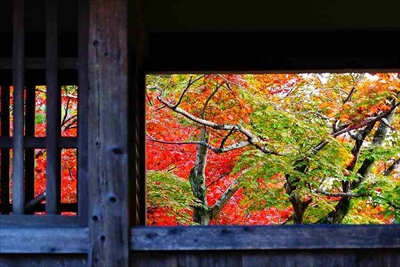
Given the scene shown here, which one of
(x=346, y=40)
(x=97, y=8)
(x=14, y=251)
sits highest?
(x=346, y=40)

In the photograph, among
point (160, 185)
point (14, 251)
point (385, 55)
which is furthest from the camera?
point (160, 185)

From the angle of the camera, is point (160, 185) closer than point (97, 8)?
No

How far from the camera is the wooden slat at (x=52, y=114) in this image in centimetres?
238

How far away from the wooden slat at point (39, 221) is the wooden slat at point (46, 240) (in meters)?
0.06

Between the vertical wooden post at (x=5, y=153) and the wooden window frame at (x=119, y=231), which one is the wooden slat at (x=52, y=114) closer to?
the wooden window frame at (x=119, y=231)

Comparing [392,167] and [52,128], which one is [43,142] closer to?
[52,128]

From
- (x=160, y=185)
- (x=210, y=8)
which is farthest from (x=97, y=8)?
(x=160, y=185)

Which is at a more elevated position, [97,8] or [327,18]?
[327,18]

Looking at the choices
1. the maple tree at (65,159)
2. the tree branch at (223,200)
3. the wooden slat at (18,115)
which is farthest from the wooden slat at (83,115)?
the tree branch at (223,200)

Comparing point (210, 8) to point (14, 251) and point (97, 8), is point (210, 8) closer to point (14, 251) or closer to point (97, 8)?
point (97, 8)

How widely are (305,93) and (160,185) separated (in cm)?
249

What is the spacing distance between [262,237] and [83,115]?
36.7 inches

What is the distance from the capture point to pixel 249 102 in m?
7.69

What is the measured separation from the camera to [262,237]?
2.32 metres
